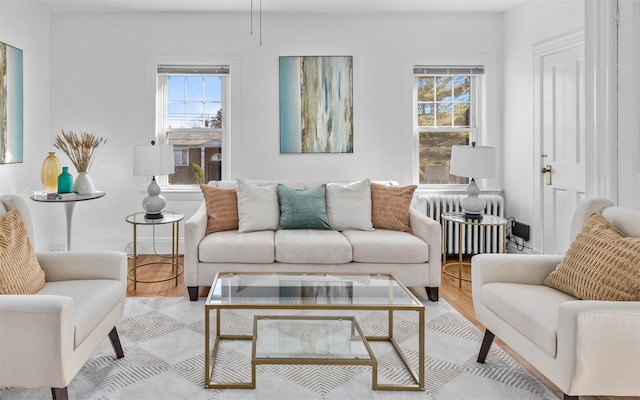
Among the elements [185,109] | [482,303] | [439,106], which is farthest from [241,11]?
[482,303]

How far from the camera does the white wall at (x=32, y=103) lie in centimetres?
424

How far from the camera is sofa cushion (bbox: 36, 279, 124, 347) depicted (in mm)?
2074

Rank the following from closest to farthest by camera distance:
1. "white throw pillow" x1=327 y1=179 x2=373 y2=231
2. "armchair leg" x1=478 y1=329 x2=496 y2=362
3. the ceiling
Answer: "armchair leg" x1=478 y1=329 x2=496 y2=362, "white throw pillow" x1=327 y1=179 x2=373 y2=231, the ceiling

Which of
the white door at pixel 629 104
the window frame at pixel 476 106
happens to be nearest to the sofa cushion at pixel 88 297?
the white door at pixel 629 104

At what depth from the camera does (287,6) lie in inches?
185

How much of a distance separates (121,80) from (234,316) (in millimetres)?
3017

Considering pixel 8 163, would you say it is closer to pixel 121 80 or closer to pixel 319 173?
pixel 121 80

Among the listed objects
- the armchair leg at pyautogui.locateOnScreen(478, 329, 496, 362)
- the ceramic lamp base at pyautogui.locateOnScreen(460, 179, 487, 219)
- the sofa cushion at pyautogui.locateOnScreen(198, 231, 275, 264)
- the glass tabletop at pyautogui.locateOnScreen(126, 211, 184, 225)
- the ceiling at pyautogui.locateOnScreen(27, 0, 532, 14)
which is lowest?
the armchair leg at pyautogui.locateOnScreen(478, 329, 496, 362)

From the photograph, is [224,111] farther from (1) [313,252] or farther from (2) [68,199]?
(1) [313,252]

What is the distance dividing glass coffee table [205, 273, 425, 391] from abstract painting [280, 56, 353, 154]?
232 centimetres

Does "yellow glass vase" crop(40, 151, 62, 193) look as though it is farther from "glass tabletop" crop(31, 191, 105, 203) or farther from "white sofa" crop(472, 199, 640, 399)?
"white sofa" crop(472, 199, 640, 399)

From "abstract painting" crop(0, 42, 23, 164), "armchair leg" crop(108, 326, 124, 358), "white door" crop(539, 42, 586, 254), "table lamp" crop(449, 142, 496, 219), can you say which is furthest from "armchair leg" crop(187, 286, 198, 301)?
"white door" crop(539, 42, 586, 254)

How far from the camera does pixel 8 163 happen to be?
4188 mm

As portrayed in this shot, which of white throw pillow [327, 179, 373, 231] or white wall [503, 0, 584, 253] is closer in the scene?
white throw pillow [327, 179, 373, 231]
